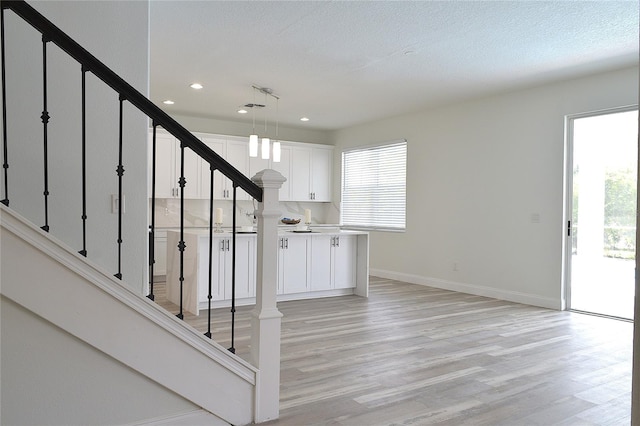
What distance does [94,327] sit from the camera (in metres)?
1.94

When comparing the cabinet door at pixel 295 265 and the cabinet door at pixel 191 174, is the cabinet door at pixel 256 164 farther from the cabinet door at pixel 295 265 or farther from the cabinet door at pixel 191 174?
the cabinet door at pixel 295 265

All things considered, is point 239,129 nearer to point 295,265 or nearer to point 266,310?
point 295,265

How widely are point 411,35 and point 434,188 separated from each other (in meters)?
3.35

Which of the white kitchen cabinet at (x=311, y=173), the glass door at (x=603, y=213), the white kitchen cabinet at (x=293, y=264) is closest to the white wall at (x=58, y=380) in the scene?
the white kitchen cabinet at (x=293, y=264)

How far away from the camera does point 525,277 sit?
5.88 meters

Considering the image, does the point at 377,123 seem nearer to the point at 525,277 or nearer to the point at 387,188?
the point at 387,188

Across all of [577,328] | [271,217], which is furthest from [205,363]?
[577,328]

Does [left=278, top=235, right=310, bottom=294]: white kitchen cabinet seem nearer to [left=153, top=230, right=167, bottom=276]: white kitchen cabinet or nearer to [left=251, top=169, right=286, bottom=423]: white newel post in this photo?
[left=153, top=230, right=167, bottom=276]: white kitchen cabinet

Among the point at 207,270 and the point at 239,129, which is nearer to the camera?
the point at 207,270

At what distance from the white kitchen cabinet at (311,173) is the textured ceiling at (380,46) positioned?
2149 mm

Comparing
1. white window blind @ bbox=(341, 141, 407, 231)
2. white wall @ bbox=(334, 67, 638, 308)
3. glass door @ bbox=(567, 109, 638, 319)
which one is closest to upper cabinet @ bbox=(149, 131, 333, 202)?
white window blind @ bbox=(341, 141, 407, 231)

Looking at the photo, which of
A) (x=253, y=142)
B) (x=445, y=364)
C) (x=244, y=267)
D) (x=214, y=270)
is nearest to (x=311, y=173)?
(x=253, y=142)

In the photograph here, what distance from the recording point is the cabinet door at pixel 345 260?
20.0 ft

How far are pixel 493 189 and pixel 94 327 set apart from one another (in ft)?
17.9
